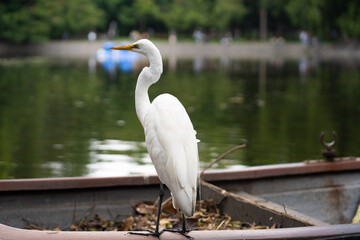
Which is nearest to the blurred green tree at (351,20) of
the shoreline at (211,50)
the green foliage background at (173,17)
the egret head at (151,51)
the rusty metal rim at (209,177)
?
the green foliage background at (173,17)

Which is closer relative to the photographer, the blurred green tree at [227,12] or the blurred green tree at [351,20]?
the blurred green tree at [351,20]

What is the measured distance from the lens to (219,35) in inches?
3241

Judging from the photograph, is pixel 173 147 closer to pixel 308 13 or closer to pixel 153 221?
pixel 153 221

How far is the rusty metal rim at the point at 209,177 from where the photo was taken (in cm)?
498

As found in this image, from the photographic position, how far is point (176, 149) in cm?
369

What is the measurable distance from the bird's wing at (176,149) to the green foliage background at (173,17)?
151 feet

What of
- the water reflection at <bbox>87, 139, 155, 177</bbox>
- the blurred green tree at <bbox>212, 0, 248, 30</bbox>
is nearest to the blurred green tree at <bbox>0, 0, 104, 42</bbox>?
the blurred green tree at <bbox>212, 0, 248, 30</bbox>

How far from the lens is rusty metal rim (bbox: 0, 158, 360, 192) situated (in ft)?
16.3

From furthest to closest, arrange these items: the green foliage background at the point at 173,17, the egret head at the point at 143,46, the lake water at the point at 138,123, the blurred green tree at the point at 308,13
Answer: the green foliage background at the point at 173,17 < the blurred green tree at the point at 308,13 < the lake water at the point at 138,123 < the egret head at the point at 143,46

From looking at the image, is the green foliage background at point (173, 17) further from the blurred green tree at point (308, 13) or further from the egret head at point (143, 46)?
the egret head at point (143, 46)

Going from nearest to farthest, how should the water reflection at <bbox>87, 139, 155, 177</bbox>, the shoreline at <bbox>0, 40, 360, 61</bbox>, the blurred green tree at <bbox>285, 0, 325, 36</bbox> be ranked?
1. the water reflection at <bbox>87, 139, 155, 177</bbox>
2. the blurred green tree at <bbox>285, 0, 325, 36</bbox>
3. the shoreline at <bbox>0, 40, 360, 61</bbox>

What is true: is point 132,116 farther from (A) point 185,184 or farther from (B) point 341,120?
(A) point 185,184

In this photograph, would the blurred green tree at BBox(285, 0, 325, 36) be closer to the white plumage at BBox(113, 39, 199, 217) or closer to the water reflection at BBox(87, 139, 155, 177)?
the water reflection at BBox(87, 139, 155, 177)

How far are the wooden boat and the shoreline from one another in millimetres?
47046
